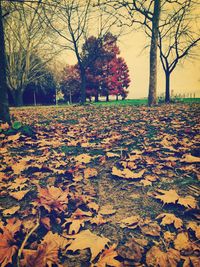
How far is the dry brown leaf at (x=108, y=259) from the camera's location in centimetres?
138

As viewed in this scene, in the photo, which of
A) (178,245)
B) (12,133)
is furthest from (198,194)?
(12,133)

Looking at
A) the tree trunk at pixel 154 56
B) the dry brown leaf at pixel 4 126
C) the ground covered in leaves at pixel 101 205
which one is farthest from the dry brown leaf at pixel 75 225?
the tree trunk at pixel 154 56

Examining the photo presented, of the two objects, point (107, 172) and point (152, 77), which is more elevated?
point (152, 77)

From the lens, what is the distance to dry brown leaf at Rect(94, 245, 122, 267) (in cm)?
138

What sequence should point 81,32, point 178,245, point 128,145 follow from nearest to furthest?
point 178,245
point 128,145
point 81,32

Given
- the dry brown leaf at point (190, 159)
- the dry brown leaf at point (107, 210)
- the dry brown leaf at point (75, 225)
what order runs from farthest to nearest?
the dry brown leaf at point (190, 159) → the dry brown leaf at point (107, 210) → the dry brown leaf at point (75, 225)

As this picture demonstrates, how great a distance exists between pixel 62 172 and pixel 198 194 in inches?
61.2

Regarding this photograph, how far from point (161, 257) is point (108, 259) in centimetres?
34

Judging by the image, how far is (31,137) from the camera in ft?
14.9

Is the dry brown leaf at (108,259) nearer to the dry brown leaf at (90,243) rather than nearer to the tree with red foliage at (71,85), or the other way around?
the dry brown leaf at (90,243)

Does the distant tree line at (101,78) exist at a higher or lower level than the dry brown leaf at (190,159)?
higher

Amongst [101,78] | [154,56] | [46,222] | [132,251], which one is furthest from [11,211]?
[101,78]

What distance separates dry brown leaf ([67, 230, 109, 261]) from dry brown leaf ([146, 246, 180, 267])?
312 mm

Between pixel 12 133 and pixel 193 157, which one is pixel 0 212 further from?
pixel 12 133
